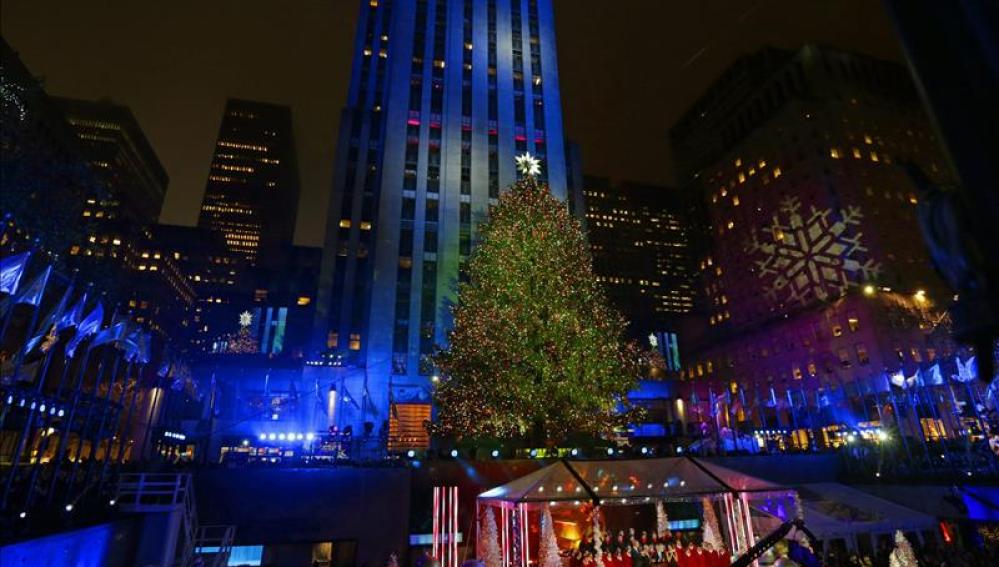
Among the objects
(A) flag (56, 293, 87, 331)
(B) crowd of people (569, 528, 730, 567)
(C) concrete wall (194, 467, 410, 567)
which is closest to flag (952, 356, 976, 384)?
(B) crowd of people (569, 528, 730, 567)

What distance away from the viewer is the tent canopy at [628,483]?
13.5 m

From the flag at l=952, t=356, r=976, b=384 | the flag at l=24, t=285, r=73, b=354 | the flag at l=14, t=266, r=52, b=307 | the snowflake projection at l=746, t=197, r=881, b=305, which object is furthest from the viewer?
the snowflake projection at l=746, t=197, r=881, b=305

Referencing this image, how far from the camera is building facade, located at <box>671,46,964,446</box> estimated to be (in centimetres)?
5081

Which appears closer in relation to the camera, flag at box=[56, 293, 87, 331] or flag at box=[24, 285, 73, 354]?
flag at box=[24, 285, 73, 354]

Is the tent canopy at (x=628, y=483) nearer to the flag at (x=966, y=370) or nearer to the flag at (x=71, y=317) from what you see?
the flag at (x=71, y=317)

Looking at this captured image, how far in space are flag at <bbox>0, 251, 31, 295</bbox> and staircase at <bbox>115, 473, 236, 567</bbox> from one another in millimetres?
6205

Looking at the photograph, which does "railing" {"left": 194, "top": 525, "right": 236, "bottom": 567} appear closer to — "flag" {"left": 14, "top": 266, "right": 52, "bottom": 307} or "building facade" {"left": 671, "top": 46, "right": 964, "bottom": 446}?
"flag" {"left": 14, "top": 266, "right": 52, "bottom": 307}

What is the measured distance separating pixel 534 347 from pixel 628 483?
10763 millimetres

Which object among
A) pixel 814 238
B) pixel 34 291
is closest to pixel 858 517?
pixel 34 291

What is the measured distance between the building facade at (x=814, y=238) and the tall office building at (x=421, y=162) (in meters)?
27.6

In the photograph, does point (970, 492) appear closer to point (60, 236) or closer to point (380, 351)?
point (380, 351)

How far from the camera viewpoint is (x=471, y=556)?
1892 centimetres

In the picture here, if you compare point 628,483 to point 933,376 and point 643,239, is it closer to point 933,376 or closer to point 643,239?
point 933,376

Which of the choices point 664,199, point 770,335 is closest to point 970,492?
point 770,335
